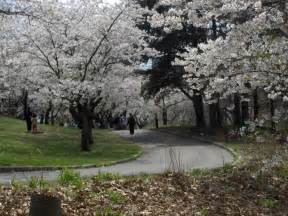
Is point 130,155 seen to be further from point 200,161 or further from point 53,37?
point 53,37

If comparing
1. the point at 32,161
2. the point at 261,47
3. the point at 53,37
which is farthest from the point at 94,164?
the point at 53,37

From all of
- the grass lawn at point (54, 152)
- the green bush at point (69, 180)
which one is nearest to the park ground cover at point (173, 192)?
the green bush at point (69, 180)

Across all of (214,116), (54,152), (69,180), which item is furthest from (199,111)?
(69,180)

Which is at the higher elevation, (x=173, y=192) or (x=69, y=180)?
(x=69, y=180)

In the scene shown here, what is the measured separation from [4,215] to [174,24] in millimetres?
7929

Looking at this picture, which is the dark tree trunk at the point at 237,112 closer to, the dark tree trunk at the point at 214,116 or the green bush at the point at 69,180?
the dark tree trunk at the point at 214,116

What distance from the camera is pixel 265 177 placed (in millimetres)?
15695

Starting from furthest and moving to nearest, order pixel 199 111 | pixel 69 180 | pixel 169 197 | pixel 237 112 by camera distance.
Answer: pixel 199 111 < pixel 237 112 < pixel 169 197 < pixel 69 180

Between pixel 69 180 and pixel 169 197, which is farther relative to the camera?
pixel 169 197

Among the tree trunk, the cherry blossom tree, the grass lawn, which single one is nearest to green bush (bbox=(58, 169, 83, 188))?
the grass lawn

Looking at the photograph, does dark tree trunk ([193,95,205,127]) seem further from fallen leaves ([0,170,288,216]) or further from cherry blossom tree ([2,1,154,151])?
fallen leaves ([0,170,288,216])

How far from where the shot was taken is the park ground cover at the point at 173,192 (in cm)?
1027

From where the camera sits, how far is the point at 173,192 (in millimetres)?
12844

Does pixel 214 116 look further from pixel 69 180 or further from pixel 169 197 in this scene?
pixel 69 180
